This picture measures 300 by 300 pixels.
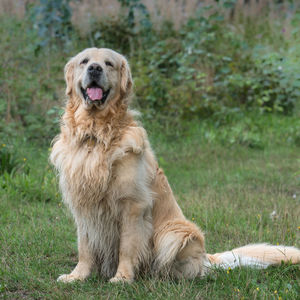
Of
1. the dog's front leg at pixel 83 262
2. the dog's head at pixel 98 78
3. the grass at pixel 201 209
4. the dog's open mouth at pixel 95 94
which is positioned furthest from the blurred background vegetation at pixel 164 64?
the dog's front leg at pixel 83 262

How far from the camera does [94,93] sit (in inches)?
126

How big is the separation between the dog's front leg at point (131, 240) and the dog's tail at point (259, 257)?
1.67 feet

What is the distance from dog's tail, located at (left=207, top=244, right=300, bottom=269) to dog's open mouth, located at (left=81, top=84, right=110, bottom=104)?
133cm

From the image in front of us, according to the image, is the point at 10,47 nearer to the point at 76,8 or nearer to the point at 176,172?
the point at 76,8

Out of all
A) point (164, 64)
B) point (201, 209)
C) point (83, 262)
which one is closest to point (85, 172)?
point (83, 262)

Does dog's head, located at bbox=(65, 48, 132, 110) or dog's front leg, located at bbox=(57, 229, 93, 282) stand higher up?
dog's head, located at bbox=(65, 48, 132, 110)

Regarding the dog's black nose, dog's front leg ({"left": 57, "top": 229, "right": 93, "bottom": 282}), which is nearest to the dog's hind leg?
dog's front leg ({"left": 57, "top": 229, "right": 93, "bottom": 282})

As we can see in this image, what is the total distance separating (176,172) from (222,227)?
2.01 m

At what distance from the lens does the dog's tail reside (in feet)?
10.3

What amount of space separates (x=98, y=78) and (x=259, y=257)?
1.61m

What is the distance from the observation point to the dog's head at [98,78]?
319cm

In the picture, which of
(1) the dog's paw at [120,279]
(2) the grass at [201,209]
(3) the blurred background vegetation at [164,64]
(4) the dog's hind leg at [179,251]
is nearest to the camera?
(2) the grass at [201,209]

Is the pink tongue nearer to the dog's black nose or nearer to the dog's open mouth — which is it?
the dog's open mouth

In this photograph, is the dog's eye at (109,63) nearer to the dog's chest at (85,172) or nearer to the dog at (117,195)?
the dog at (117,195)
